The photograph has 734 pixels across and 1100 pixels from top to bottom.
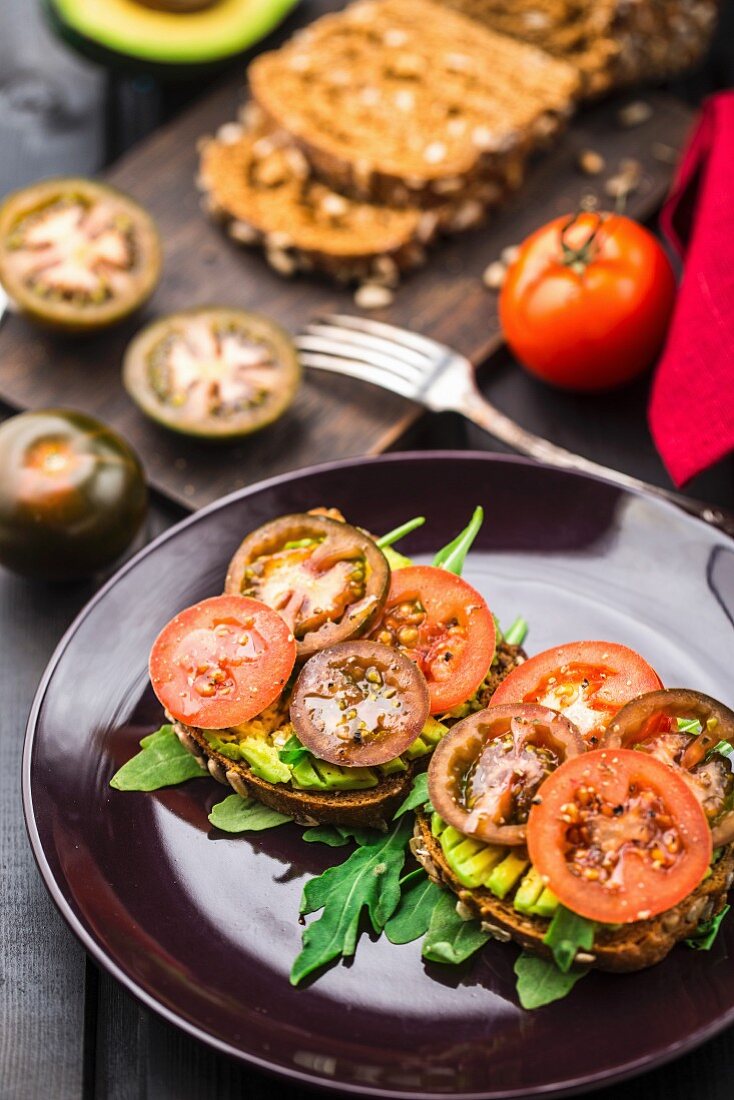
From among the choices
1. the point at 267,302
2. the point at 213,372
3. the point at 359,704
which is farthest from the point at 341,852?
the point at 267,302

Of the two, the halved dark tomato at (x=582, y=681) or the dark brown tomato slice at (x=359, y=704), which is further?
the halved dark tomato at (x=582, y=681)

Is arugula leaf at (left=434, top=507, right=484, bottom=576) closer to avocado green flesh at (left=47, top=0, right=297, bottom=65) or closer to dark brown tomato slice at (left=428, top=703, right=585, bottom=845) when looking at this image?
dark brown tomato slice at (left=428, top=703, right=585, bottom=845)

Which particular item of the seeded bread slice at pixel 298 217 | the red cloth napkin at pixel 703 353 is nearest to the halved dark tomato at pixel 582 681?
the red cloth napkin at pixel 703 353

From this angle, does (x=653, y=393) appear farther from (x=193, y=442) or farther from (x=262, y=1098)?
(x=262, y=1098)

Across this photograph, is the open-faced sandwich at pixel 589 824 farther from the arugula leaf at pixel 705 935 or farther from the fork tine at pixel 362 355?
the fork tine at pixel 362 355

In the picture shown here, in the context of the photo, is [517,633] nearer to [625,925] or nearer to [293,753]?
[293,753]
